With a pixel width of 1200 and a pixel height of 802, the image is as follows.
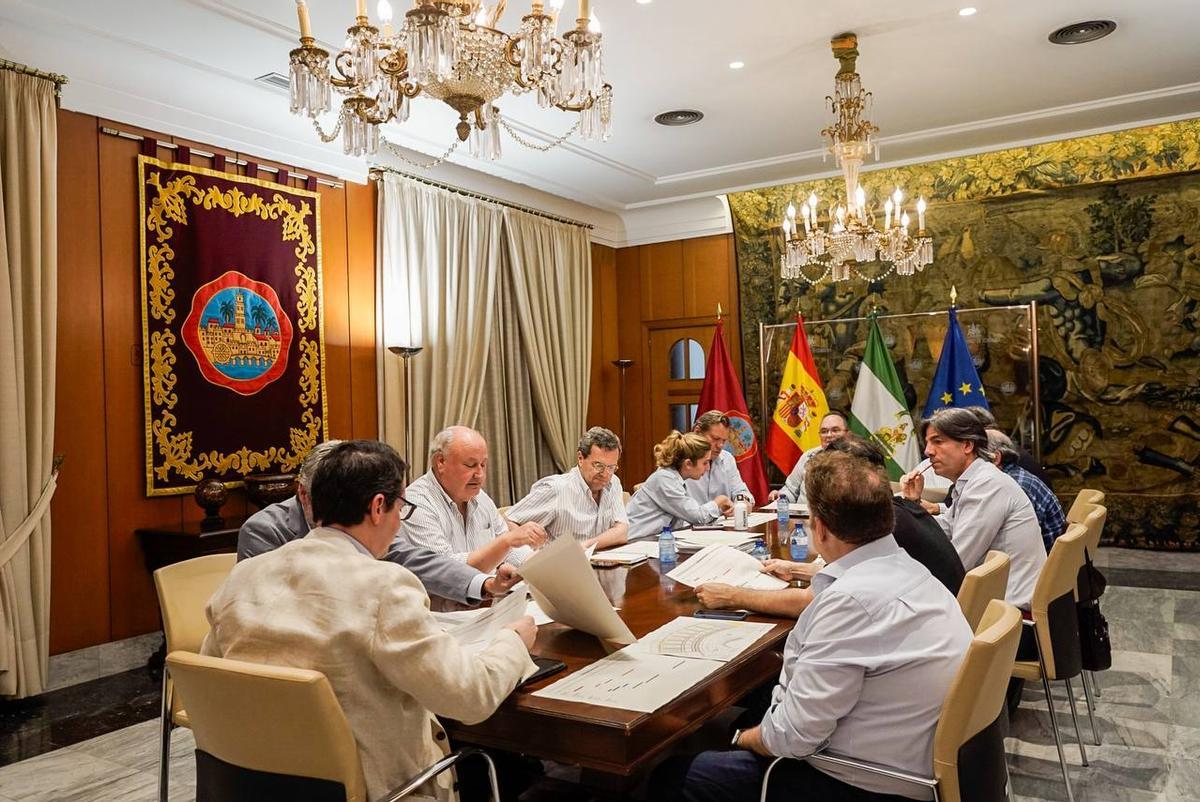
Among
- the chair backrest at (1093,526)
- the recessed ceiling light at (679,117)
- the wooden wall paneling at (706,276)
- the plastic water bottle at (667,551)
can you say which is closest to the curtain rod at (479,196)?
the wooden wall paneling at (706,276)

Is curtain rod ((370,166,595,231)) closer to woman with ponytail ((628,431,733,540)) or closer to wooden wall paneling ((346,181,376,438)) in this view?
wooden wall paneling ((346,181,376,438))

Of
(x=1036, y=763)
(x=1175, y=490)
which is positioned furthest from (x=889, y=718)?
(x=1175, y=490)

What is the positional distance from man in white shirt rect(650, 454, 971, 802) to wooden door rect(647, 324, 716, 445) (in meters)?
7.23

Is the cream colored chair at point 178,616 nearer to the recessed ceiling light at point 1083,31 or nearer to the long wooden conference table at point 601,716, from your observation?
the long wooden conference table at point 601,716

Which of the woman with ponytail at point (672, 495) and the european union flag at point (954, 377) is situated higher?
the european union flag at point (954, 377)

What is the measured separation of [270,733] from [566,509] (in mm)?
2813

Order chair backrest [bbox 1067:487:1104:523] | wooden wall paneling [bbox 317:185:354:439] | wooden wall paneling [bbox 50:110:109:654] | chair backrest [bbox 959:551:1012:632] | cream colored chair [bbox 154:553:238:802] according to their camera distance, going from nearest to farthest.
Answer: chair backrest [bbox 959:551:1012:632], cream colored chair [bbox 154:553:238:802], chair backrest [bbox 1067:487:1104:523], wooden wall paneling [bbox 50:110:109:654], wooden wall paneling [bbox 317:185:354:439]

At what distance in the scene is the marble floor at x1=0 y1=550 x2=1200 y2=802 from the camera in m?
3.33

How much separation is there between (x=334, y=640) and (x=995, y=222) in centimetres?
748

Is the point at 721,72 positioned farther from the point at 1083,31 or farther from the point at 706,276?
the point at 706,276

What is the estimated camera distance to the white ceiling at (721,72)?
481 cm

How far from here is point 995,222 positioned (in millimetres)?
7836

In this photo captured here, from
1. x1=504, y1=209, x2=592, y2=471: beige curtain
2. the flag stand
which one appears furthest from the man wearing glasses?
the flag stand

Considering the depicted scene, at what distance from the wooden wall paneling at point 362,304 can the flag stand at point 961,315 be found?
370 centimetres
